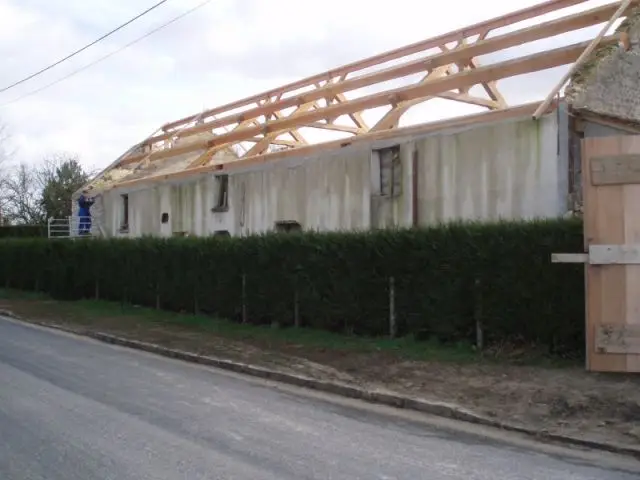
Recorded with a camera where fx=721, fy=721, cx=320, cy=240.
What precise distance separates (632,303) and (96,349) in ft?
30.9

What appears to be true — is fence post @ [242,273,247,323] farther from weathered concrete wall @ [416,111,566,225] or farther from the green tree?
the green tree

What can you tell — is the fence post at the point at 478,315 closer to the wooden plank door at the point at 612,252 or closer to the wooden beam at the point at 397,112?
the wooden plank door at the point at 612,252

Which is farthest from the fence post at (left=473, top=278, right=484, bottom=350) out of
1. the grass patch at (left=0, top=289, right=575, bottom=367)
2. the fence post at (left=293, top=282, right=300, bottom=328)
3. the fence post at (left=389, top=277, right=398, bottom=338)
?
the fence post at (left=293, top=282, right=300, bottom=328)

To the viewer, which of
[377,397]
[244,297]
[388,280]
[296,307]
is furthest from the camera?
[244,297]

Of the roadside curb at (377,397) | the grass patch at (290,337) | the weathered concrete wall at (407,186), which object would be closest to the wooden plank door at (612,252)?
the grass patch at (290,337)

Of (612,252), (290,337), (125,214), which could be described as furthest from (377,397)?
(125,214)

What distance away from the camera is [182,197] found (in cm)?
2470

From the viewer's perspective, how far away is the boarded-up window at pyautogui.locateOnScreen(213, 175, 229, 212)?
2262 centimetres

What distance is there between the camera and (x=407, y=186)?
16141 millimetres

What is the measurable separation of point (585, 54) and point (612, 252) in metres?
6.03

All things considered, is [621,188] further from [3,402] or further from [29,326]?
[29,326]

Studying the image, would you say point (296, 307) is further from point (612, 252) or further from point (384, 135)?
point (612, 252)

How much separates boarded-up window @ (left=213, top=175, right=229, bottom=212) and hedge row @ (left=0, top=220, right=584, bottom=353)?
9.55 ft

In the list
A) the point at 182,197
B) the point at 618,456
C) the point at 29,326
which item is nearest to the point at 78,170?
the point at 182,197
